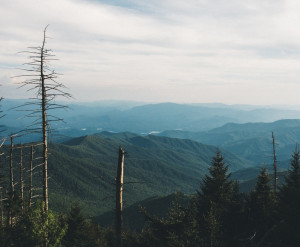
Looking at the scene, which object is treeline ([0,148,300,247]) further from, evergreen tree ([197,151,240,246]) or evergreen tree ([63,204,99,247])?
evergreen tree ([63,204,99,247])

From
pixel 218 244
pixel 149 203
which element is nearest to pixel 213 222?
pixel 218 244

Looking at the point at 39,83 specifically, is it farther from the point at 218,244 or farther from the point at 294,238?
the point at 294,238

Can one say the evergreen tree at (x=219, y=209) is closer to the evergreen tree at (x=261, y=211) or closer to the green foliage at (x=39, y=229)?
the evergreen tree at (x=261, y=211)

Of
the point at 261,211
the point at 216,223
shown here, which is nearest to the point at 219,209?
the point at 261,211

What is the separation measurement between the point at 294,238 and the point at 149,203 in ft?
446

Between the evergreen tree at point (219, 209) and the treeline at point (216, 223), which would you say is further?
the evergreen tree at point (219, 209)

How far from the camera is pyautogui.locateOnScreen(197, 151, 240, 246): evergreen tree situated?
853 inches

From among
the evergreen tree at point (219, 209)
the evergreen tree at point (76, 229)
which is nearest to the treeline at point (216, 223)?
the evergreen tree at point (219, 209)

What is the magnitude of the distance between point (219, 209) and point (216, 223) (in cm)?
510

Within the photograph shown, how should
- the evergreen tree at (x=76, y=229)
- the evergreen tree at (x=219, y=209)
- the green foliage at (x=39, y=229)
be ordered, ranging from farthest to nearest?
the evergreen tree at (x=76, y=229) < the evergreen tree at (x=219, y=209) < the green foliage at (x=39, y=229)

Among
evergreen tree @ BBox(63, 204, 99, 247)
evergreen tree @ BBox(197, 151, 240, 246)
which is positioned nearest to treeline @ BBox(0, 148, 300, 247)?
evergreen tree @ BBox(197, 151, 240, 246)

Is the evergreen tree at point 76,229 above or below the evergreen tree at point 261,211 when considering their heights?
below

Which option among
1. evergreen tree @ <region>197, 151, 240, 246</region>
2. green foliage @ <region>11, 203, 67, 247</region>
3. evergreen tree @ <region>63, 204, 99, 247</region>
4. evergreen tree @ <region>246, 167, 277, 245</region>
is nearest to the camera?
green foliage @ <region>11, 203, 67, 247</region>

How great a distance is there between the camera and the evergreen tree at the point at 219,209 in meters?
21.7
